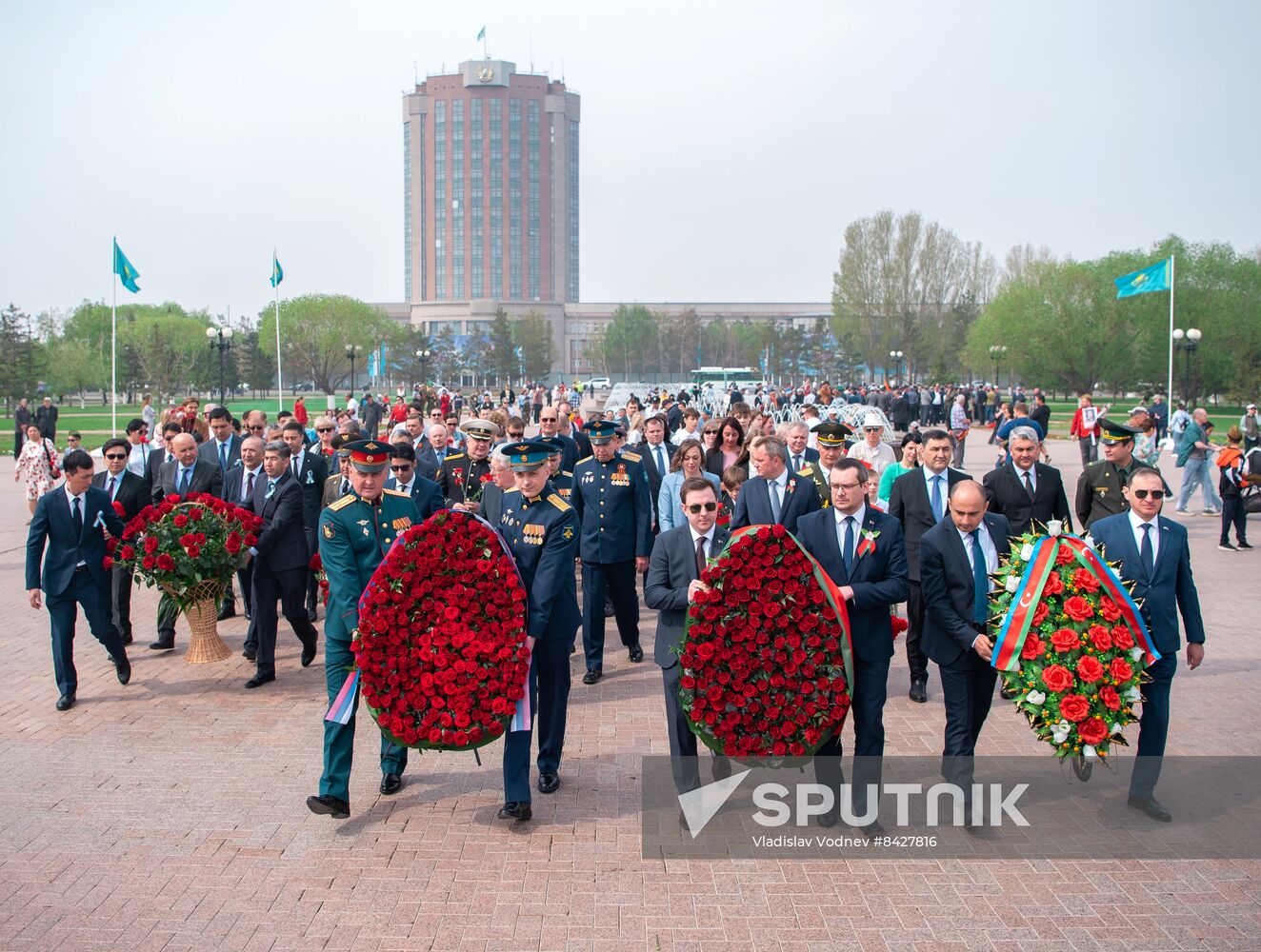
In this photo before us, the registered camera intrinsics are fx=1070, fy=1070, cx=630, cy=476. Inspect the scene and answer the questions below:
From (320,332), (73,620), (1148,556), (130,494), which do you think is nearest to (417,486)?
(73,620)

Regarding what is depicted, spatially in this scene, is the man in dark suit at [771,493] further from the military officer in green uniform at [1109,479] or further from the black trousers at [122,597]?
the black trousers at [122,597]

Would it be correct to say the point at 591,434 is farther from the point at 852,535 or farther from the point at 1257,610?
the point at 1257,610

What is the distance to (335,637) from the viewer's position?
616cm

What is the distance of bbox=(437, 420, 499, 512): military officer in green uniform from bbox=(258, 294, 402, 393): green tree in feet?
269

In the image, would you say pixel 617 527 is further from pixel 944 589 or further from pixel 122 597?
pixel 122 597

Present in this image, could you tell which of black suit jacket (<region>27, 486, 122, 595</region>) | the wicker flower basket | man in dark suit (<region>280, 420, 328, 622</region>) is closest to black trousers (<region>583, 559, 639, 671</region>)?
man in dark suit (<region>280, 420, 328, 622</region>)

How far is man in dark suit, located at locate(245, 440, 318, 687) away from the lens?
888 centimetres

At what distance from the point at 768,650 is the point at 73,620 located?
5.80 m

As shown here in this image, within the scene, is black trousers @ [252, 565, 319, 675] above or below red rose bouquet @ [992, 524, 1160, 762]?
below

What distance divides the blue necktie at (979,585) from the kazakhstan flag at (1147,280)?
3015 centimetres

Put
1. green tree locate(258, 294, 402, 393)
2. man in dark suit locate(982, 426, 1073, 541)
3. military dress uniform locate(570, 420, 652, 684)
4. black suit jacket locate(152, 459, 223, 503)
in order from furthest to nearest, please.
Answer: green tree locate(258, 294, 402, 393)
black suit jacket locate(152, 459, 223, 503)
military dress uniform locate(570, 420, 652, 684)
man in dark suit locate(982, 426, 1073, 541)

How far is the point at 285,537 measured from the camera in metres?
9.05

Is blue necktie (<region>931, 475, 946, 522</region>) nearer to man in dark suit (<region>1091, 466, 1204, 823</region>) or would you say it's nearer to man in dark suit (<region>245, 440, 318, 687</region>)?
man in dark suit (<region>1091, 466, 1204, 823</region>)

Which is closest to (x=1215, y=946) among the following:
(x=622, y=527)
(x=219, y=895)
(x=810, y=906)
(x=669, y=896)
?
(x=810, y=906)
